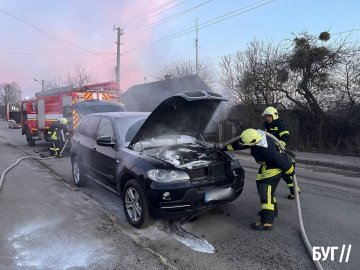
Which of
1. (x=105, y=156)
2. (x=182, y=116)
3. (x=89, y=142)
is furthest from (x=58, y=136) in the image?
(x=182, y=116)

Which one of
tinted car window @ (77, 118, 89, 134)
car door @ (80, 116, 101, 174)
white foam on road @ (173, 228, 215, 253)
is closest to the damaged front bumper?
white foam on road @ (173, 228, 215, 253)

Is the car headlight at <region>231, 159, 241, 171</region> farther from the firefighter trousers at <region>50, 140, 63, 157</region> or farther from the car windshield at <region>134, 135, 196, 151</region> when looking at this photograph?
the firefighter trousers at <region>50, 140, 63, 157</region>

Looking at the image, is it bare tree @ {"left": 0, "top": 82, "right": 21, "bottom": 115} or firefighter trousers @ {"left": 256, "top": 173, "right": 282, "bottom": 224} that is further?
bare tree @ {"left": 0, "top": 82, "right": 21, "bottom": 115}

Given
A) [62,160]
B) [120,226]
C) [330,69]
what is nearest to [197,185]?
[120,226]

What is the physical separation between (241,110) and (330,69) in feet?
13.4

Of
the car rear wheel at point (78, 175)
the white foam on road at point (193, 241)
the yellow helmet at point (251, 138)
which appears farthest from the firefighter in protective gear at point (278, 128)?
the car rear wheel at point (78, 175)

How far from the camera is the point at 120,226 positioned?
15.4ft

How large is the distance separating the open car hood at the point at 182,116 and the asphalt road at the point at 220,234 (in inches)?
53.4

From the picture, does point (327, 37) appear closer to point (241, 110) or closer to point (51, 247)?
point (241, 110)

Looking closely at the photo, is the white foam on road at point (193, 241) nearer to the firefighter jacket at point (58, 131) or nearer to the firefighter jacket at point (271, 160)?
the firefighter jacket at point (271, 160)

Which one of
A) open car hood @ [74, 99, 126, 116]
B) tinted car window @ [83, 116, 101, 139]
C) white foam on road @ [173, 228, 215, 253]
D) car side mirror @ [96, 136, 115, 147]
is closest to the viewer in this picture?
white foam on road @ [173, 228, 215, 253]

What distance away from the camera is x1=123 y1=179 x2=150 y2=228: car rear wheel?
437 centimetres

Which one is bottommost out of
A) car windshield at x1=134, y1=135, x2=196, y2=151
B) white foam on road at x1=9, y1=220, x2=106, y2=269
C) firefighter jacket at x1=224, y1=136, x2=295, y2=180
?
white foam on road at x1=9, y1=220, x2=106, y2=269

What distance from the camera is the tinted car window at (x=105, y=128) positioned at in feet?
18.7
